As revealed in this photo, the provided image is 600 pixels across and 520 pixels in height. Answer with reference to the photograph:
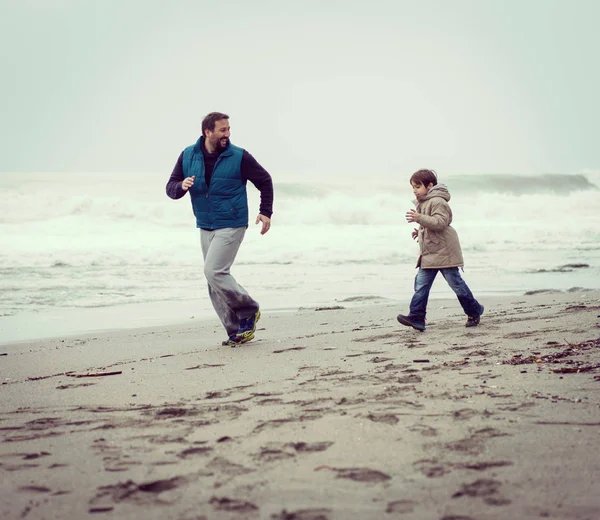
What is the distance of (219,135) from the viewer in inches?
216

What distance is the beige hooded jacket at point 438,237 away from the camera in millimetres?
5875

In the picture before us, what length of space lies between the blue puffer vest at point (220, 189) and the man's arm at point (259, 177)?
5cm

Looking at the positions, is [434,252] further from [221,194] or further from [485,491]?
[485,491]

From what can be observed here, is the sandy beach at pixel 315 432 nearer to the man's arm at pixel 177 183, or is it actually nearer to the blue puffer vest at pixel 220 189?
the blue puffer vest at pixel 220 189

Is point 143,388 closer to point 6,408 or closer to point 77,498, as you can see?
point 6,408

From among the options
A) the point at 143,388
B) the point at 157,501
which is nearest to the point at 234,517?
the point at 157,501

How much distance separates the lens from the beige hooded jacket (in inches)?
231

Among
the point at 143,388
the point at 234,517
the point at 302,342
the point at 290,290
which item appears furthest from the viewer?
the point at 290,290

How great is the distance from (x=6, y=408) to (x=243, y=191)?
262 cm

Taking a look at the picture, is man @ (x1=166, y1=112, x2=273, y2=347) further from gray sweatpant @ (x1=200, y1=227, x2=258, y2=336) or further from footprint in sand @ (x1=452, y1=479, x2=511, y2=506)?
footprint in sand @ (x1=452, y1=479, x2=511, y2=506)

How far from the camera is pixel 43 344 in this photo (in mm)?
6133

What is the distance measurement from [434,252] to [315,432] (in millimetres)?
3331

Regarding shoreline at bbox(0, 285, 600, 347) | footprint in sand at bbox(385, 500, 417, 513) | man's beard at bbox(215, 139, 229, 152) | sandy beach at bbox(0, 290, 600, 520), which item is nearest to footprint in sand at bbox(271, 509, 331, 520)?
sandy beach at bbox(0, 290, 600, 520)

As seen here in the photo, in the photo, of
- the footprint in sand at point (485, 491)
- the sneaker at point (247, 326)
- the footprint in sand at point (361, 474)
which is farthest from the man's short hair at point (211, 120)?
the footprint in sand at point (485, 491)
